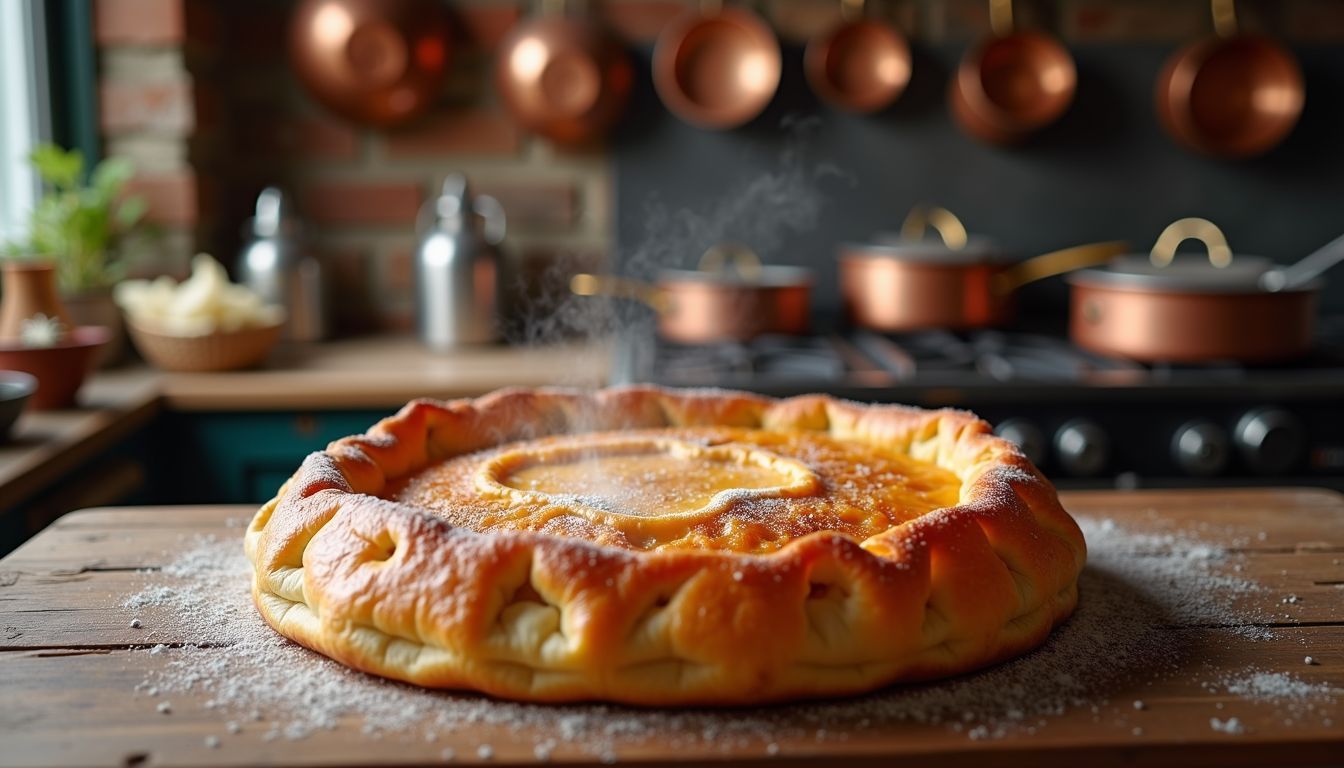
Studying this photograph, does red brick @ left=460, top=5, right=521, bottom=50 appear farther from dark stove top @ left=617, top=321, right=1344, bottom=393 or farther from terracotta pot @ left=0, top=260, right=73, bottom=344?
terracotta pot @ left=0, top=260, right=73, bottom=344

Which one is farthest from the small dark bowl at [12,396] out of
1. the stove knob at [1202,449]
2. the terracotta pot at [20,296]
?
the stove knob at [1202,449]

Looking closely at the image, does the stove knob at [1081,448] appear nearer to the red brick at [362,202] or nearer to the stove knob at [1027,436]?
the stove knob at [1027,436]

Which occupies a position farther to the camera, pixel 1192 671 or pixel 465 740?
pixel 1192 671

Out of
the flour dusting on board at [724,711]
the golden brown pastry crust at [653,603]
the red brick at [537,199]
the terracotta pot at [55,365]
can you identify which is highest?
the red brick at [537,199]

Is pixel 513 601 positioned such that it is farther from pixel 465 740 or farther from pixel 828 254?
pixel 828 254

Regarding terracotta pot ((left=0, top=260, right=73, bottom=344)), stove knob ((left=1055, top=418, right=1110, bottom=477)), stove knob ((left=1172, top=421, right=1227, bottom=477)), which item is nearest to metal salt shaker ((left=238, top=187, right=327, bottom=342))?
terracotta pot ((left=0, top=260, right=73, bottom=344))

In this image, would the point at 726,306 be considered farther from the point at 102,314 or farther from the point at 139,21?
the point at 139,21

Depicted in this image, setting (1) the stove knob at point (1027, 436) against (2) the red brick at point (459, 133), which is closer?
(1) the stove knob at point (1027, 436)

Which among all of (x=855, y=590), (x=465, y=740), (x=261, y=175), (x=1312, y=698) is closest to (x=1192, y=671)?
(x=1312, y=698)

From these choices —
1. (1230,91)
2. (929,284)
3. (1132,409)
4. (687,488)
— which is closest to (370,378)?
(929,284)
